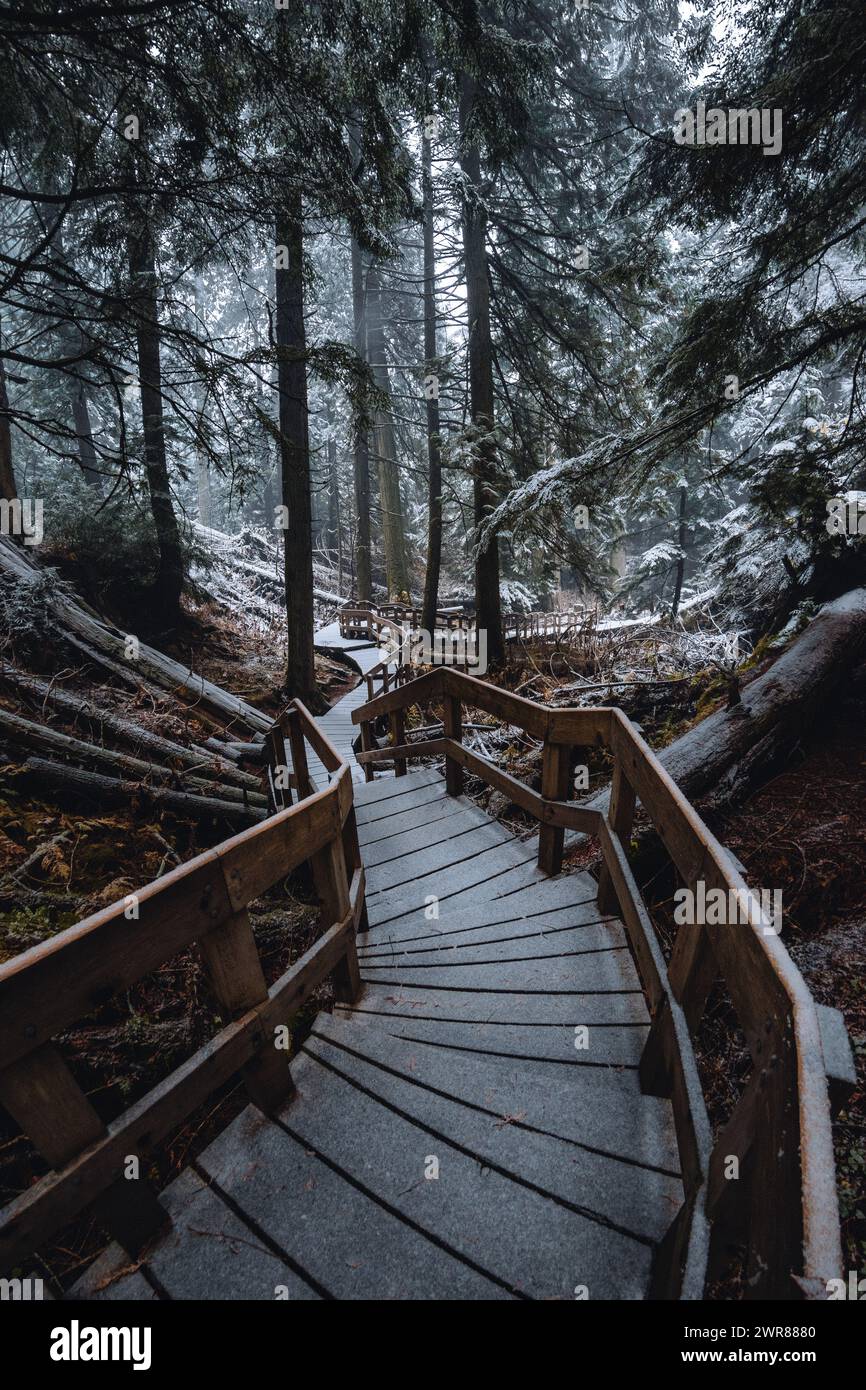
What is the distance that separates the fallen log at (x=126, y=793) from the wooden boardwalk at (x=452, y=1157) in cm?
288

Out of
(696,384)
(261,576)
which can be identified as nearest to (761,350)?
(696,384)

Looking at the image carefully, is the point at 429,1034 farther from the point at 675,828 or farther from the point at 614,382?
the point at 614,382

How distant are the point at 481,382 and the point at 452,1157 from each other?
461 inches

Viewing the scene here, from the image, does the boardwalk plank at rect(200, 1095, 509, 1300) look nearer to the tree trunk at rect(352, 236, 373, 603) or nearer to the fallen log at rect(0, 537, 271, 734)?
the fallen log at rect(0, 537, 271, 734)

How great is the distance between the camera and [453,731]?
592cm

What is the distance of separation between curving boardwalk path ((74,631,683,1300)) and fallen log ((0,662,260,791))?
3481mm

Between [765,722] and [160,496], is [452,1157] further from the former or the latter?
[160,496]

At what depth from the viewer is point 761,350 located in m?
4.57

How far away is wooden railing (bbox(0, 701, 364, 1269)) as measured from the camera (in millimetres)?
1561

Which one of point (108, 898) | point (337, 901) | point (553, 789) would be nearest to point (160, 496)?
point (108, 898)

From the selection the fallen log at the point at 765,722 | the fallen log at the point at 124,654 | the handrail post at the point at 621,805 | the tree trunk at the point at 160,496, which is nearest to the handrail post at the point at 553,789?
the handrail post at the point at 621,805

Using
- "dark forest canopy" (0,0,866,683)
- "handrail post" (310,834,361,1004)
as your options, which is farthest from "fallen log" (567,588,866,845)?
"handrail post" (310,834,361,1004)

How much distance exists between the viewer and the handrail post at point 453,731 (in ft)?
19.2

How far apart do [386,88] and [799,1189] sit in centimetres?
762
